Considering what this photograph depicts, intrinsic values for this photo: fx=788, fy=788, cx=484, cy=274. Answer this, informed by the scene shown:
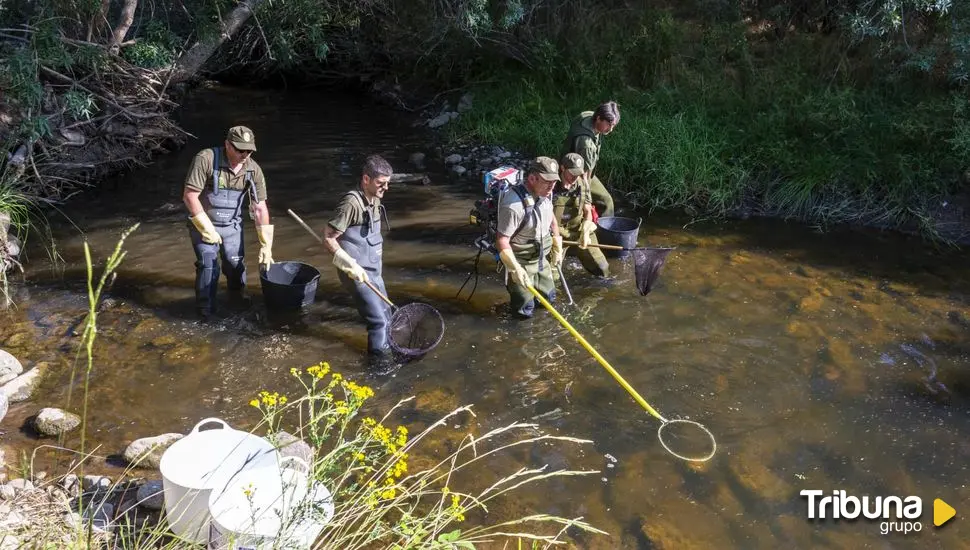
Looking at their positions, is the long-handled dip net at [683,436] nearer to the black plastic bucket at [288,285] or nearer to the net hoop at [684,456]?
the net hoop at [684,456]

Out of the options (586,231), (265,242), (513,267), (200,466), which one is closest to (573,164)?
(586,231)

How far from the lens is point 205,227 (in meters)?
6.46

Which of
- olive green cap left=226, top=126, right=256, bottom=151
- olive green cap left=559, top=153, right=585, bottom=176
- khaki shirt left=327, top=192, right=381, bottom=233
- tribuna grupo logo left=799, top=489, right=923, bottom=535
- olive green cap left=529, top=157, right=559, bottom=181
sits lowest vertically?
tribuna grupo logo left=799, top=489, right=923, bottom=535

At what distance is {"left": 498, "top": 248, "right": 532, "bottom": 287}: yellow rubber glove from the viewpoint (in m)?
6.39

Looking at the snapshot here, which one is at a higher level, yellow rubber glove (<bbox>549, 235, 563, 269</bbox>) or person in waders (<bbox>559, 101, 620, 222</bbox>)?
person in waders (<bbox>559, 101, 620, 222</bbox>)

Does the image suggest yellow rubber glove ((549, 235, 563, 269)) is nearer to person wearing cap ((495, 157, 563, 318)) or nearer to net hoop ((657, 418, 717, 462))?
person wearing cap ((495, 157, 563, 318))

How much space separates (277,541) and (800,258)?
692 cm

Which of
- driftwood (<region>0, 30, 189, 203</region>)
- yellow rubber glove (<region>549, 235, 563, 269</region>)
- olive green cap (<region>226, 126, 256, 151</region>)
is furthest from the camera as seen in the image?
driftwood (<region>0, 30, 189, 203</region>)

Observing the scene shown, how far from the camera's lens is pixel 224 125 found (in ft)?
45.4

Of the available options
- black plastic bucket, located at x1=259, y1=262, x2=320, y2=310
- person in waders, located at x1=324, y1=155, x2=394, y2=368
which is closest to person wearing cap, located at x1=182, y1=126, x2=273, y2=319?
black plastic bucket, located at x1=259, y1=262, x2=320, y2=310

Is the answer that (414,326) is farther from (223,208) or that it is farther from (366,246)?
(223,208)

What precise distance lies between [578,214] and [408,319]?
2.09 meters

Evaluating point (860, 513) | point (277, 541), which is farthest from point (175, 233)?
point (860, 513)

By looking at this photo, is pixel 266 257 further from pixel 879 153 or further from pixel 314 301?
pixel 879 153
